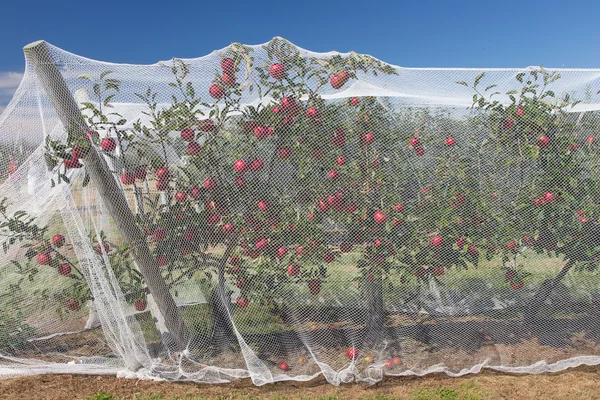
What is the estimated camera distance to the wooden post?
8.67ft

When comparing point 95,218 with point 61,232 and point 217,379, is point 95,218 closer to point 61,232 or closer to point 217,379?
point 61,232

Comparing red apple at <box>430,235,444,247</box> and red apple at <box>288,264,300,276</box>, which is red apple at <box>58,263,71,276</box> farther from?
red apple at <box>430,235,444,247</box>

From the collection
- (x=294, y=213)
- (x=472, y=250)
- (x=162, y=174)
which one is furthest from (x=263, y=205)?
(x=472, y=250)

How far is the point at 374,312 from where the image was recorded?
2.78m

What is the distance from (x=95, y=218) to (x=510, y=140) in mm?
2369

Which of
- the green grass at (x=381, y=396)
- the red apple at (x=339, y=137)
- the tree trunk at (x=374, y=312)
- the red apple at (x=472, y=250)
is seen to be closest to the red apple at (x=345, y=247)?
the tree trunk at (x=374, y=312)

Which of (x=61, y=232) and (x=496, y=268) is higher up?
(x=61, y=232)

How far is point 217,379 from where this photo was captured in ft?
9.07

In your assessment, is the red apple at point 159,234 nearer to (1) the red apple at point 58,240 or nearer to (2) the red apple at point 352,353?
(1) the red apple at point 58,240

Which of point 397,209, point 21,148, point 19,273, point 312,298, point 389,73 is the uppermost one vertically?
point 21,148

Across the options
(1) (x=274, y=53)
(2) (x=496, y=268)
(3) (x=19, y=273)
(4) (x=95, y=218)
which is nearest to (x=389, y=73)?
(1) (x=274, y=53)

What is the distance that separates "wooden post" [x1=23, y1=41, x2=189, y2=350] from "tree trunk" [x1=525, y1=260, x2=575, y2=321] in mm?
2037

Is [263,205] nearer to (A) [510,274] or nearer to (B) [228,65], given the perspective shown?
(B) [228,65]

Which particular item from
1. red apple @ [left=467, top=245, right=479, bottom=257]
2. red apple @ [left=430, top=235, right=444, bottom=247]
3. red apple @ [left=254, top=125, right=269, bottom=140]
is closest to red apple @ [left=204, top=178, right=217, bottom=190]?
red apple @ [left=254, top=125, right=269, bottom=140]
